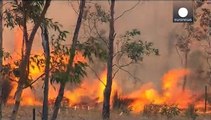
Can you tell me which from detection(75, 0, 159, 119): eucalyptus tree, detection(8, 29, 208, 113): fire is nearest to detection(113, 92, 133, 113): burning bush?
detection(8, 29, 208, 113): fire

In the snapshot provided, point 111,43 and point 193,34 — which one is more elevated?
point 193,34

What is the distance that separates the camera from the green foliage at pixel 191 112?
16.9 meters

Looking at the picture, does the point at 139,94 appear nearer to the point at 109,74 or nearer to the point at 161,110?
the point at 161,110

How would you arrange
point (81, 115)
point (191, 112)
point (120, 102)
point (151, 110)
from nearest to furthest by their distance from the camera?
point (81, 115), point (191, 112), point (151, 110), point (120, 102)

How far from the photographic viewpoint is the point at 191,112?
17688mm

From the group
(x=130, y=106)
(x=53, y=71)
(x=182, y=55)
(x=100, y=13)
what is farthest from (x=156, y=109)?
(x=53, y=71)

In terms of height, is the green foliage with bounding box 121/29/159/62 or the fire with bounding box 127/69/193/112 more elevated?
the green foliage with bounding box 121/29/159/62

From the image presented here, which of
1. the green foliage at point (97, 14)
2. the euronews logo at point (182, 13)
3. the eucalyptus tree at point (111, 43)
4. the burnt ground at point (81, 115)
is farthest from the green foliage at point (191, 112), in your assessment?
the euronews logo at point (182, 13)

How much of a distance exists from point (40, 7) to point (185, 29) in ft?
40.1

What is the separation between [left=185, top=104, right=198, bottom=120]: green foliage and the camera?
55.5 feet

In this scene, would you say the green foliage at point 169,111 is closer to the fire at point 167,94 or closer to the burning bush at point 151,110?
the burning bush at point 151,110

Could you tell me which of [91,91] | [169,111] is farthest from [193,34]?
[91,91]

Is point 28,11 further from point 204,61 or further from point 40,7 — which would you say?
point 204,61

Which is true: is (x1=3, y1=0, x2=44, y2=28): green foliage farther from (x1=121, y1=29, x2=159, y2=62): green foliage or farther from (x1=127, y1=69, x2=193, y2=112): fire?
(x1=127, y1=69, x2=193, y2=112): fire
